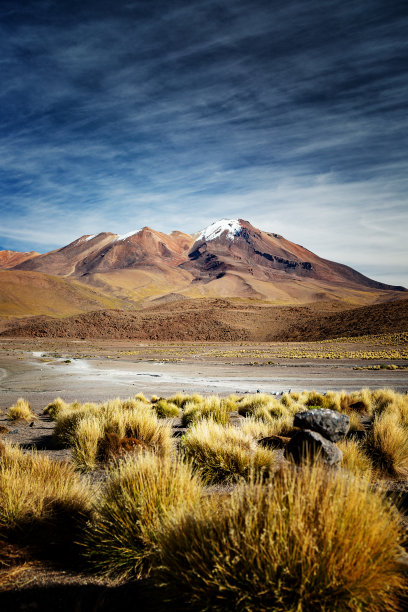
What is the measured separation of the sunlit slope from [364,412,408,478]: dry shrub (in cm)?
11923

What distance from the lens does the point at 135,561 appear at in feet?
9.95

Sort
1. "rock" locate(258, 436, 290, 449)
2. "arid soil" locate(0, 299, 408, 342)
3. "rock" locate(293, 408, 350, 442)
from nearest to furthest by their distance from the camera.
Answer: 1. "rock" locate(293, 408, 350, 442)
2. "rock" locate(258, 436, 290, 449)
3. "arid soil" locate(0, 299, 408, 342)

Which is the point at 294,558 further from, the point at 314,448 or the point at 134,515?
the point at 314,448

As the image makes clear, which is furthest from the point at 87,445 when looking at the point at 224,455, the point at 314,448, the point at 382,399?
the point at 382,399

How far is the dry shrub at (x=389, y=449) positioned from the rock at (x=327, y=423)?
1.51 feet

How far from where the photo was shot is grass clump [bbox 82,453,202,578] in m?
2.99

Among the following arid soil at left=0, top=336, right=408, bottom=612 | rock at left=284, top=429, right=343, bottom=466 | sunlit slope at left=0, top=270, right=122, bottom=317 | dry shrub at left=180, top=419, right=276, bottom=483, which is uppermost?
sunlit slope at left=0, top=270, right=122, bottom=317

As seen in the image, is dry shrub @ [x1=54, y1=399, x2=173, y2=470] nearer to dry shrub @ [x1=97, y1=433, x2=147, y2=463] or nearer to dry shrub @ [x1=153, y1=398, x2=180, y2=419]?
dry shrub @ [x1=97, y1=433, x2=147, y2=463]

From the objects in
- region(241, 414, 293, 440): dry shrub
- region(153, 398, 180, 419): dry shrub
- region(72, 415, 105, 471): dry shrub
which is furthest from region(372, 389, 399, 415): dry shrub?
region(72, 415, 105, 471): dry shrub

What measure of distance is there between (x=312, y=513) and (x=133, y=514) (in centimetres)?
163

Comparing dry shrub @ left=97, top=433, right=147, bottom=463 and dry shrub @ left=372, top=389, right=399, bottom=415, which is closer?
dry shrub @ left=97, top=433, right=147, bottom=463

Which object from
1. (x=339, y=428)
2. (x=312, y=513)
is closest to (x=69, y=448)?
(x=339, y=428)

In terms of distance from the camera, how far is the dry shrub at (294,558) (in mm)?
2039

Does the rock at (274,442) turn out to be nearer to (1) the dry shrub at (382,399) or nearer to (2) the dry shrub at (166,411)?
(2) the dry shrub at (166,411)
